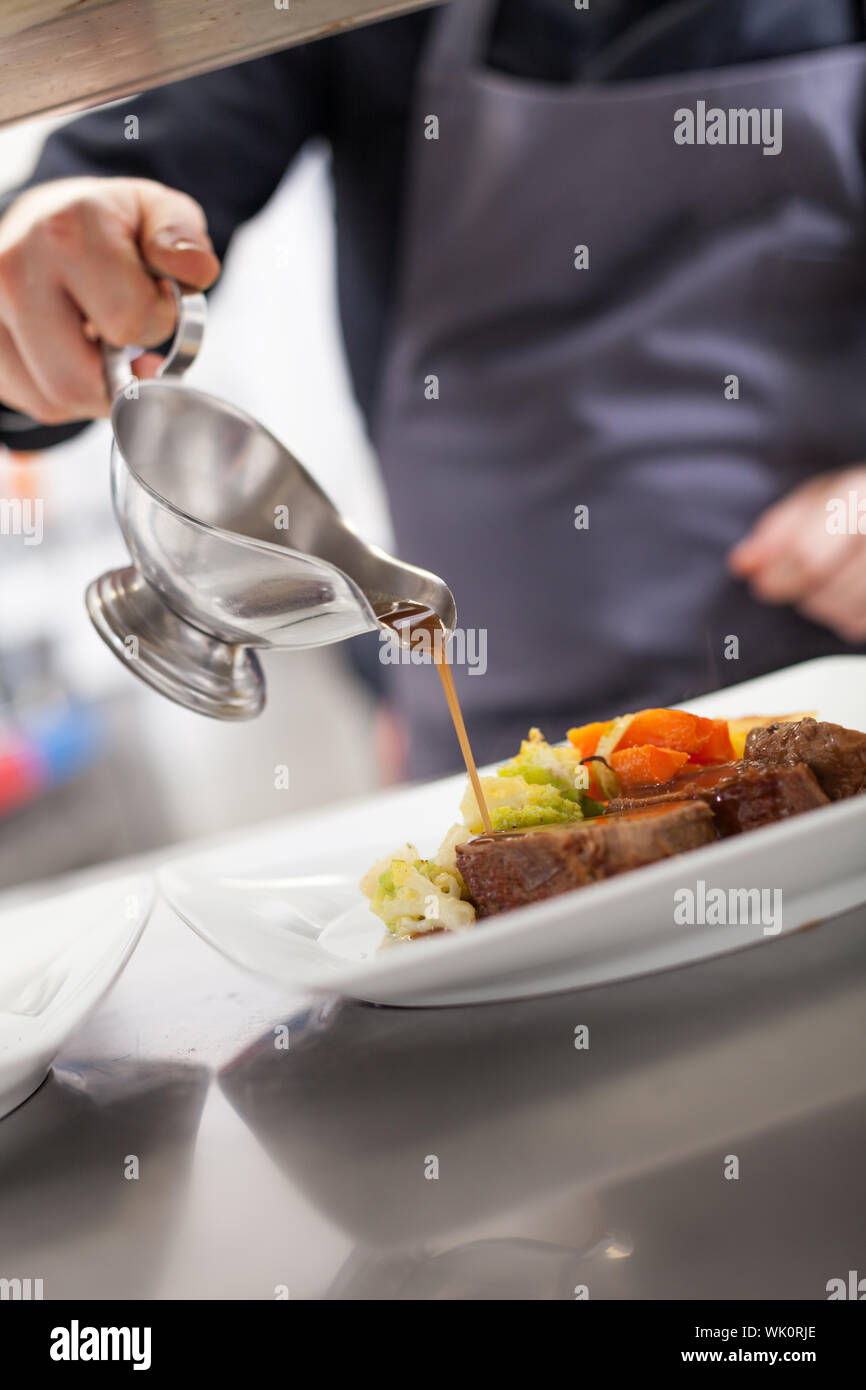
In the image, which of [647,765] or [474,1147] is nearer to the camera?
[474,1147]

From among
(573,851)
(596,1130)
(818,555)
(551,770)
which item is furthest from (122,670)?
(596,1130)

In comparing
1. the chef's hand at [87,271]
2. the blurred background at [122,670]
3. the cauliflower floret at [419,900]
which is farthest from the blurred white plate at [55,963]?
the blurred background at [122,670]

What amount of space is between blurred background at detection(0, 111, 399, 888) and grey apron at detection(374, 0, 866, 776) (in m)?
1.62

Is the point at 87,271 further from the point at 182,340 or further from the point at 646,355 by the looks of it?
the point at 646,355

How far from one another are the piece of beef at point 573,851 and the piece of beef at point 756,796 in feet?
0.07

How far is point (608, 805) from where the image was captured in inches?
32.0

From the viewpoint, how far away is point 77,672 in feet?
11.3

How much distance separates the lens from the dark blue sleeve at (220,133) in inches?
54.4

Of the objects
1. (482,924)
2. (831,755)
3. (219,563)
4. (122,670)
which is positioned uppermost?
(122,670)

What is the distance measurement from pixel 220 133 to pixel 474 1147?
1.47 m

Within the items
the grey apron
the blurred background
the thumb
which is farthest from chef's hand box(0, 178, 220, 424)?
the blurred background

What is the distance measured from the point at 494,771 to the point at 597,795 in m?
0.14

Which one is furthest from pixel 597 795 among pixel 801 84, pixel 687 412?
pixel 801 84

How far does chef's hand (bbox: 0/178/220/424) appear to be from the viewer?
84cm
